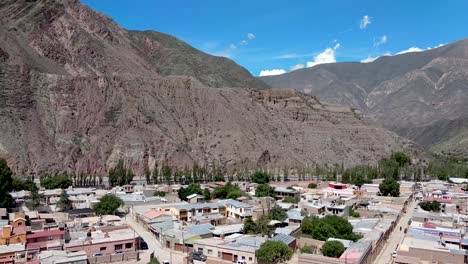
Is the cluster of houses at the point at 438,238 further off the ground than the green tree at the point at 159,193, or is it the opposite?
the green tree at the point at 159,193

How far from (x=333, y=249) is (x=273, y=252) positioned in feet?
16.3

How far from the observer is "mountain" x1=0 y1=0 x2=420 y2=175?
93.9m

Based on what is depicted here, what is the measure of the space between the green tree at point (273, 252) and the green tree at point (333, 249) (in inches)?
125

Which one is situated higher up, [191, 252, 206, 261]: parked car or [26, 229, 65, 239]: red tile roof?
[26, 229, 65, 239]: red tile roof

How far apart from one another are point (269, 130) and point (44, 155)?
57538 millimetres

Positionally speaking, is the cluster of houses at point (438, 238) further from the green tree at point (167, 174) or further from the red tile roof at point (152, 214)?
the green tree at point (167, 174)

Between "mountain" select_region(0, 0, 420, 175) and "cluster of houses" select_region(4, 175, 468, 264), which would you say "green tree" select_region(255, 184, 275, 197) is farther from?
"mountain" select_region(0, 0, 420, 175)

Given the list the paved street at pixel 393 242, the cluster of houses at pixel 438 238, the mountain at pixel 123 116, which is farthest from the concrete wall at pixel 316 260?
the mountain at pixel 123 116

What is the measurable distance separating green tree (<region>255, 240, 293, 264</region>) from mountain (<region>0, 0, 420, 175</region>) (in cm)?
6346

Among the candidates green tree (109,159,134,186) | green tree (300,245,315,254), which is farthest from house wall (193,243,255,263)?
green tree (109,159,134,186)

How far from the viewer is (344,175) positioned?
86375mm

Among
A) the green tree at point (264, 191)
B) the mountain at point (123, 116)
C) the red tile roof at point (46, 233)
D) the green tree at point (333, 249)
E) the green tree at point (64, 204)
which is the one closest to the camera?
the green tree at point (333, 249)

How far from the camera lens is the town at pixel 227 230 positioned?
34.2 m

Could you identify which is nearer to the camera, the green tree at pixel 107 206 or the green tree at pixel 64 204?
the green tree at pixel 107 206
